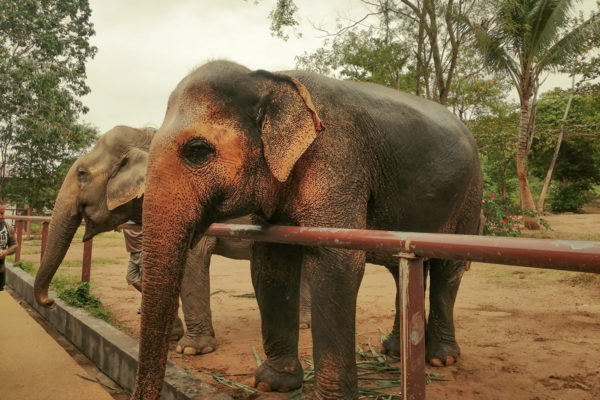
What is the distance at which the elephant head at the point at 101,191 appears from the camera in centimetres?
411

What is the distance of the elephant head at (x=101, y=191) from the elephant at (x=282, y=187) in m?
1.65

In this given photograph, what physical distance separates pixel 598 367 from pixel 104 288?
19.6 ft

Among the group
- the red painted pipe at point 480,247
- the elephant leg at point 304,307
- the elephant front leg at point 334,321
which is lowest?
the elephant leg at point 304,307

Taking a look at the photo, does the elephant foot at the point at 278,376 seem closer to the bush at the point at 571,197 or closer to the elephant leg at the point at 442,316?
the elephant leg at the point at 442,316

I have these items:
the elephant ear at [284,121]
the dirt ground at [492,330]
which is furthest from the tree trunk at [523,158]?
the elephant ear at [284,121]

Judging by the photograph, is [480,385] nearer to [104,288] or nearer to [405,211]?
[405,211]

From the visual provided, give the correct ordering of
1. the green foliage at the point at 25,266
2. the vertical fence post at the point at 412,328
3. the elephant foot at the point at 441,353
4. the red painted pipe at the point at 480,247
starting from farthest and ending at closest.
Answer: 1. the green foliage at the point at 25,266
2. the elephant foot at the point at 441,353
3. the vertical fence post at the point at 412,328
4. the red painted pipe at the point at 480,247

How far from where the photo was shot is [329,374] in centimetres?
227

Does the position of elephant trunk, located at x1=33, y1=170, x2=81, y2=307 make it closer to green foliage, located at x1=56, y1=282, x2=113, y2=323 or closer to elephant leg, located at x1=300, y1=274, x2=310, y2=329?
green foliage, located at x1=56, y1=282, x2=113, y2=323

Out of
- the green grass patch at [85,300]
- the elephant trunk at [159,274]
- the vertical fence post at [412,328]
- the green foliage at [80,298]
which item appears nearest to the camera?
the vertical fence post at [412,328]

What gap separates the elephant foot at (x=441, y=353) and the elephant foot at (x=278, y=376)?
42.9 inches

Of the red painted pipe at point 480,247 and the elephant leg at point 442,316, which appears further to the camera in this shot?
the elephant leg at point 442,316

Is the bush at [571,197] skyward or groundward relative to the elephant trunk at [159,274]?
skyward

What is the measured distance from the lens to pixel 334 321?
7.54 feet
